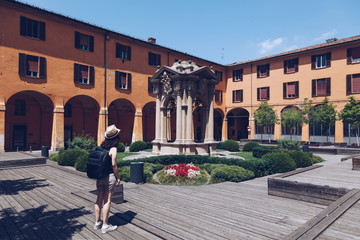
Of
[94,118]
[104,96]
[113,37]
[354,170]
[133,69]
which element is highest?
[113,37]

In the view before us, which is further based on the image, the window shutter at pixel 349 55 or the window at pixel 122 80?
the window shutter at pixel 349 55

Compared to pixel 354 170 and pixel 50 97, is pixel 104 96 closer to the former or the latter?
pixel 50 97

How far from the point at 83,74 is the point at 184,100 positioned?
646 inches

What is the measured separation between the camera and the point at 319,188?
755cm

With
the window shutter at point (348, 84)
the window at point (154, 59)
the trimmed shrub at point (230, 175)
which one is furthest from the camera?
the window at point (154, 59)

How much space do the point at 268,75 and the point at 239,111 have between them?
31.9 feet

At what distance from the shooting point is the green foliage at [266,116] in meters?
36.3

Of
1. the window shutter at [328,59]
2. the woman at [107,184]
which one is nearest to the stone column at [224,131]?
the window shutter at [328,59]

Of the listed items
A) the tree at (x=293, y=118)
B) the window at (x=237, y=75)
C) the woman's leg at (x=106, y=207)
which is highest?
the window at (x=237, y=75)

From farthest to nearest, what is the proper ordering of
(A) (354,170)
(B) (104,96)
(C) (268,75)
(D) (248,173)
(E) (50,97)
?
(C) (268,75) → (B) (104,96) → (E) (50,97) → (A) (354,170) → (D) (248,173)

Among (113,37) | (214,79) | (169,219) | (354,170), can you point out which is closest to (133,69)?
(113,37)

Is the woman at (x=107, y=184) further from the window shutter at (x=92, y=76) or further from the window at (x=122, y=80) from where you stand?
the window at (x=122, y=80)

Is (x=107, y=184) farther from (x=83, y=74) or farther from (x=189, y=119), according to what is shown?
(x=83, y=74)

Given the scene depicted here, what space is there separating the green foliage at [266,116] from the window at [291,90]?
328cm
